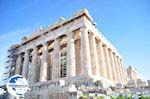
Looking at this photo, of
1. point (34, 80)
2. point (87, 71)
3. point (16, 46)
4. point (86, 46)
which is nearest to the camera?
point (87, 71)

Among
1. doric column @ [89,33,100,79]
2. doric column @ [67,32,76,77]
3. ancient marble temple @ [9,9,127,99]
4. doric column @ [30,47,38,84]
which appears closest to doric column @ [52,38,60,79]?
ancient marble temple @ [9,9,127,99]

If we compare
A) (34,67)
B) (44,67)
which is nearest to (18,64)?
(34,67)

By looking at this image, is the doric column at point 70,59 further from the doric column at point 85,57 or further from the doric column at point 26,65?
the doric column at point 26,65

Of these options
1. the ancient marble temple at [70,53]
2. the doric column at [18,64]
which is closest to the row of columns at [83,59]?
the ancient marble temple at [70,53]

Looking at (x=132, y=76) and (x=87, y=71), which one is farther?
(x=132, y=76)

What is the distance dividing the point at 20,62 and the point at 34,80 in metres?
7.59

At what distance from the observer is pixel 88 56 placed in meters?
25.4

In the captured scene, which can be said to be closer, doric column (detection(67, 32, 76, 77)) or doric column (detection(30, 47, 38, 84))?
doric column (detection(67, 32, 76, 77))

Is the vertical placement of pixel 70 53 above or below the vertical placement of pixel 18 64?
below

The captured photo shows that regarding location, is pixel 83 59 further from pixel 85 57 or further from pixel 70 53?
pixel 70 53

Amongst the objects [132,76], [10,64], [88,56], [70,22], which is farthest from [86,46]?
[132,76]

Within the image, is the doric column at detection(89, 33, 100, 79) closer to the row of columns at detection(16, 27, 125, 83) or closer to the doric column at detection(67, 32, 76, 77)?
the row of columns at detection(16, 27, 125, 83)

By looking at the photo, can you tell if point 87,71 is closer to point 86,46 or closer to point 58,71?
point 86,46

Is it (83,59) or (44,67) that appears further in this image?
(44,67)
